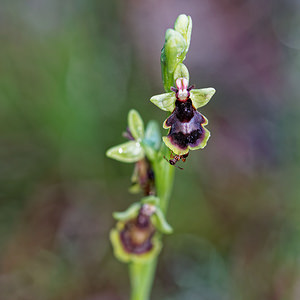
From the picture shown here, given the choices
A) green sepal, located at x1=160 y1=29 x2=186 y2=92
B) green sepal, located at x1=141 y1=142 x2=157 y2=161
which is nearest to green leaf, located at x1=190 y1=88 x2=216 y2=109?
green sepal, located at x1=160 y1=29 x2=186 y2=92

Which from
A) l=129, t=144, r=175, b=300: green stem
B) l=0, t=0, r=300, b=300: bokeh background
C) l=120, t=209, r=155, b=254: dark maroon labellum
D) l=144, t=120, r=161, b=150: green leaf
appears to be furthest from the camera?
l=0, t=0, r=300, b=300: bokeh background

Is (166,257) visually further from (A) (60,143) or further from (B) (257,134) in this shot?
(B) (257,134)

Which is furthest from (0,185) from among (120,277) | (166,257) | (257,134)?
(257,134)

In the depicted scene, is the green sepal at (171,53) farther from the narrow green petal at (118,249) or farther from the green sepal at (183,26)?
the narrow green petal at (118,249)

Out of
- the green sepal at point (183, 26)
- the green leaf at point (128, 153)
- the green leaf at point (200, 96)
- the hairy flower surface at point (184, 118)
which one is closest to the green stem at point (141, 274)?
the green leaf at point (128, 153)

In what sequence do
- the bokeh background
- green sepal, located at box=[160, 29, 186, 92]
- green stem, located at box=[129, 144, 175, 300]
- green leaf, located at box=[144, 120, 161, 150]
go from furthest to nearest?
the bokeh background, green leaf, located at box=[144, 120, 161, 150], green stem, located at box=[129, 144, 175, 300], green sepal, located at box=[160, 29, 186, 92]

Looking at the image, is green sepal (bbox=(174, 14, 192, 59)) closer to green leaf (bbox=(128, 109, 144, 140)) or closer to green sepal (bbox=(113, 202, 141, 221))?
green leaf (bbox=(128, 109, 144, 140))
